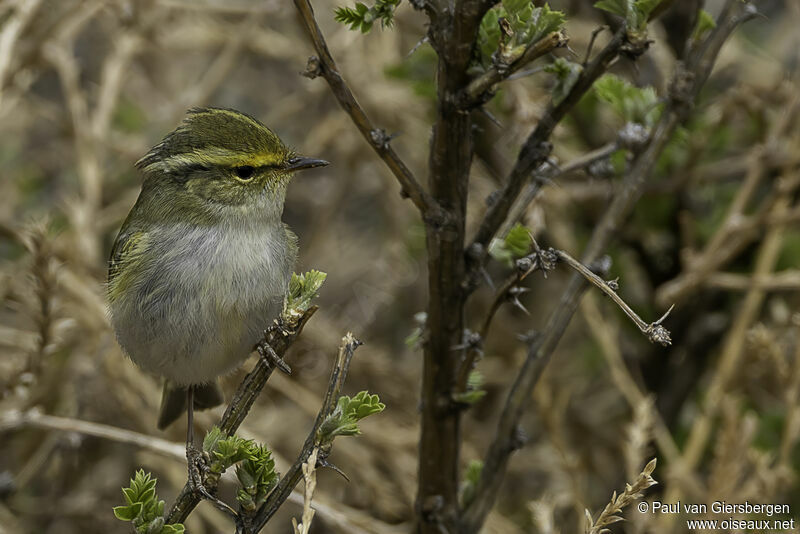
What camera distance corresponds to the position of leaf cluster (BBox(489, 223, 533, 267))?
221 cm

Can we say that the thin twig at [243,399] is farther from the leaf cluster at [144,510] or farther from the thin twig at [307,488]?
the thin twig at [307,488]

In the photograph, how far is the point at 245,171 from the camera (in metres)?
2.74

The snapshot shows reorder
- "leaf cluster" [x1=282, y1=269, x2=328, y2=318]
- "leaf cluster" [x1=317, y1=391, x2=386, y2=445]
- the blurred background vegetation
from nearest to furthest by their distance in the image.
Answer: "leaf cluster" [x1=317, y1=391, x2=386, y2=445] → "leaf cluster" [x1=282, y1=269, x2=328, y2=318] → the blurred background vegetation

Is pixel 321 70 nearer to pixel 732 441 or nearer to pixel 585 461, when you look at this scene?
pixel 732 441

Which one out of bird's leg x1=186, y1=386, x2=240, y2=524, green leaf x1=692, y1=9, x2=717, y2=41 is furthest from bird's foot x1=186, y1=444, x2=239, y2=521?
green leaf x1=692, y1=9, x2=717, y2=41

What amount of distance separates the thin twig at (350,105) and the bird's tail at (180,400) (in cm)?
140

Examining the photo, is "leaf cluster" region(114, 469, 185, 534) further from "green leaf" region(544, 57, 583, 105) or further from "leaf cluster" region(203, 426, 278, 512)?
"green leaf" region(544, 57, 583, 105)

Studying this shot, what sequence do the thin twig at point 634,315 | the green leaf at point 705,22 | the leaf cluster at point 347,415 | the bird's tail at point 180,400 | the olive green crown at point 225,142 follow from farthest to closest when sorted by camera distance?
the bird's tail at point 180,400 → the olive green crown at point 225,142 → the green leaf at point 705,22 → the leaf cluster at point 347,415 → the thin twig at point 634,315

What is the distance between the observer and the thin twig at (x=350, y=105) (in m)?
1.95

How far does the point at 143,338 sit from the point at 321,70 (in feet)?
3.63

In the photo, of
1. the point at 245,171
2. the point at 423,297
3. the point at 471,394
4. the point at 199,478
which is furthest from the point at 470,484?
the point at 423,297

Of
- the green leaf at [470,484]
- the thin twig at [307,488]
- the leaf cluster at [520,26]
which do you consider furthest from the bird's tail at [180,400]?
the leaf cluster at [520,26]

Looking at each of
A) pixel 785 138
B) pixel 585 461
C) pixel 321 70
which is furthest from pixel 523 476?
pixel 321 70

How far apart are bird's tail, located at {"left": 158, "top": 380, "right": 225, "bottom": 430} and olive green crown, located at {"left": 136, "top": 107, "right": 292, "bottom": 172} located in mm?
865
